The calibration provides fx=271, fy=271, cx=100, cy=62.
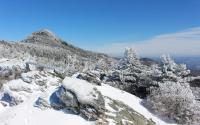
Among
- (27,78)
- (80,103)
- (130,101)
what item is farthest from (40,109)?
(130,101)

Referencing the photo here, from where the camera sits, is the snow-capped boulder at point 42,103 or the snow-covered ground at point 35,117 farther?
the snow-capped boulder at point 42,103

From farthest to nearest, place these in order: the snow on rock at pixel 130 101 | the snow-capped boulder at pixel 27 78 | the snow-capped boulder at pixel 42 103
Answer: the snow-capped boulder at pixel 27 78, the snow on rock at pixel 130 101, the snow-capped boulder at pixel 42 103

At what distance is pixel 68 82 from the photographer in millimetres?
26797

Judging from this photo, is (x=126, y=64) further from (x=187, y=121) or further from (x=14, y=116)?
(x=14, y=116)

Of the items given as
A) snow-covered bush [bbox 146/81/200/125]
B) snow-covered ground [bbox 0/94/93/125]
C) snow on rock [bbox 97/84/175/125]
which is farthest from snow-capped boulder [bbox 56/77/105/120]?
snow-covered bush [bbox 146/81/200/125]

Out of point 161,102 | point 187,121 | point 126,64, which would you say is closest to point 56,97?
point 161,102

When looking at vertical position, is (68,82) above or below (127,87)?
above

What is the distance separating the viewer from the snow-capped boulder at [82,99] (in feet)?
81.1

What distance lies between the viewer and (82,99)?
83.1 ft

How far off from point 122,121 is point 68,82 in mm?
6461

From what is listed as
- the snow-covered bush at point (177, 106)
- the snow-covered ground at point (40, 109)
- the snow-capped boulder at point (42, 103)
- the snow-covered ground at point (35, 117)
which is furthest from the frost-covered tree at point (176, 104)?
the snow-capped boulder at point (42, 103)

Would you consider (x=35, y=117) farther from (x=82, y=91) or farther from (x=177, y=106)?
(x=177, y=106)

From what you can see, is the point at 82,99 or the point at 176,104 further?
the point at 176,104

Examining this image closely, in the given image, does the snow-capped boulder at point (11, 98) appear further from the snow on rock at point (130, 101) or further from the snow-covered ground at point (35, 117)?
the snow on rock at point (130, 101)
